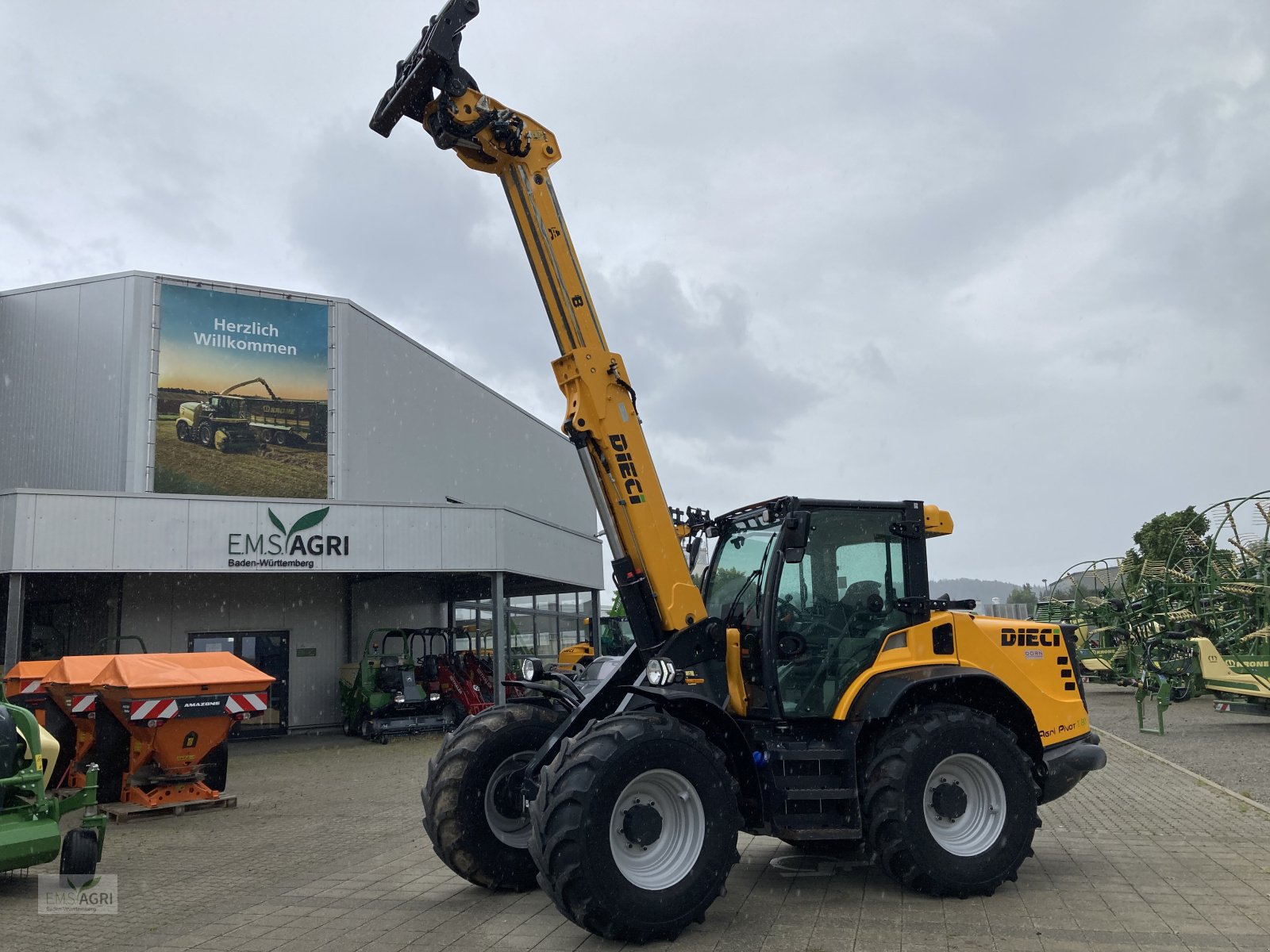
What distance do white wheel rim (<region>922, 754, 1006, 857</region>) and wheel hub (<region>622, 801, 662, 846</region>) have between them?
69.0 inches

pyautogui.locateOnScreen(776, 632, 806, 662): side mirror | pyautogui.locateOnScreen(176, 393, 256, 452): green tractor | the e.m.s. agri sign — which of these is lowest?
pyautogui.locateOnScreen(776, 632, 806, 662): side mirror

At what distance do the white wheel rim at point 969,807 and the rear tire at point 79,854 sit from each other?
549 cm

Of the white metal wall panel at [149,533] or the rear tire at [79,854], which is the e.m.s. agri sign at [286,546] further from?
the rear tire at [79,854]

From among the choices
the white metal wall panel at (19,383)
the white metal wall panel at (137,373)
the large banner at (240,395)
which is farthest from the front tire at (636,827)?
the white metal wall panel at (19,383)

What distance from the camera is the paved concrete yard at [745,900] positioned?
17.9 ft

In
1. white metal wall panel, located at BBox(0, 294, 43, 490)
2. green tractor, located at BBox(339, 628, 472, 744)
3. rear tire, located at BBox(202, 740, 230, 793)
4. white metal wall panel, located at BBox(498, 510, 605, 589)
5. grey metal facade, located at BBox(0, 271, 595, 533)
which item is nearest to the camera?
rear tire, located at BBox(202, 740, 230, 793)

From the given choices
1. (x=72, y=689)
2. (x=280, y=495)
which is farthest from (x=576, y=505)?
(x=72, y=689)

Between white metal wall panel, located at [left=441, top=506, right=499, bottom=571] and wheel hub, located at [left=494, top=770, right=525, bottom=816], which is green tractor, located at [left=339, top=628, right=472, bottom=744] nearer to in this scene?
white metal wall panel, located at [left=441, top=506, right=499, bottom=571]

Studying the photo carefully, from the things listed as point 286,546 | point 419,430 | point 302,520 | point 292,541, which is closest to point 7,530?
point 286,546

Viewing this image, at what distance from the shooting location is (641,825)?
217 inches

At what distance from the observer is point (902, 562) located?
6867 mm

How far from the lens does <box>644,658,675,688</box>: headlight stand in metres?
5.89

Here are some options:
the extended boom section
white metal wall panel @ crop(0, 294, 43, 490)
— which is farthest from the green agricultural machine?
white metal wall panel @ crop(0, 294, 43, 490)

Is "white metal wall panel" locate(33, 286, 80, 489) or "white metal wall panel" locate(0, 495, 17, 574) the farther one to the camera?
"white metal wall panel" locate(33, 286, 80, 489)
